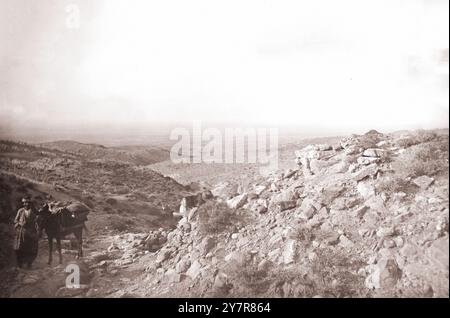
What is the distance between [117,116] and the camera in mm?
12281

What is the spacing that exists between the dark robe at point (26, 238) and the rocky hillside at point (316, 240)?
467mm

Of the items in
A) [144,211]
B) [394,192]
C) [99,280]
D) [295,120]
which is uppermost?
[295,120]

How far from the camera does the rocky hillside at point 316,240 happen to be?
6207 millimetres

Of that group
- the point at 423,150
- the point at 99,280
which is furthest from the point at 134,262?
the point at 423,150

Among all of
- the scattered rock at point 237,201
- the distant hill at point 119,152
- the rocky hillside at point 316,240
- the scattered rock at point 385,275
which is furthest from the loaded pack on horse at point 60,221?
the scattered rock at point 385,275

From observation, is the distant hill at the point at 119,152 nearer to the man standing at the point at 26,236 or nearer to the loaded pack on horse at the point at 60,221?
the loaded pack on horse at the point at 60,221

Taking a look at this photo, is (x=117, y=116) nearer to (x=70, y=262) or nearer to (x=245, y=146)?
(x=245, y=146)

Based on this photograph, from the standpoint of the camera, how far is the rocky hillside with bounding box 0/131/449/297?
20.4 ft

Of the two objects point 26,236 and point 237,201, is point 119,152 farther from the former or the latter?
point 237,201

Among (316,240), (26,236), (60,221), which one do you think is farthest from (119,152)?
(316,240)

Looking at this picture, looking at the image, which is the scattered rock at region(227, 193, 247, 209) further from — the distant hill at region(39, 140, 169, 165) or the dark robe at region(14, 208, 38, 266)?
the distant hill at region(39, 140, 169, 165)
